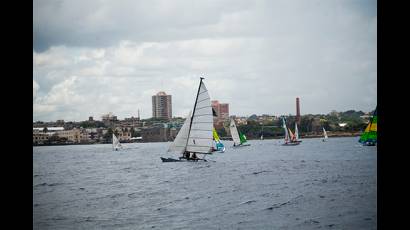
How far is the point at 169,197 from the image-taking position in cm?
1992

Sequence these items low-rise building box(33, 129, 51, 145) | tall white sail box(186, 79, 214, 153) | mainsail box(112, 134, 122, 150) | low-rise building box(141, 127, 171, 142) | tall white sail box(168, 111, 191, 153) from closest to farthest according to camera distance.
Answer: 1. tall white sail box(186, 79, 214, 153)
2. tall white sail box(168, 111, 191, 153)
3. mainsail box(112, 134, 122, 150)
4. low-rise building box(33, 129, 51, 145)
5. low-rise building box(141, 127, 171, 142)

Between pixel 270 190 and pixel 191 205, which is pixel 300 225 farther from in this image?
pixel 270 190

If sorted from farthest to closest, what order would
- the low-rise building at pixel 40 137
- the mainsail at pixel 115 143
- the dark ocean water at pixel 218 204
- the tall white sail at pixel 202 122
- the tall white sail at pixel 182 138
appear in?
the low-rise building at pixel 40 137 → the mainsail at pixel 115 143 → the tall white sail at pixel 182 138 → the tall white sail at pixel 202 122 → the dark ocean water at pixel 218 204

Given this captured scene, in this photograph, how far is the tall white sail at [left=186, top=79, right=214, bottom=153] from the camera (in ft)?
108

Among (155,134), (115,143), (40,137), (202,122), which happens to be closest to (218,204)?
(202,122)

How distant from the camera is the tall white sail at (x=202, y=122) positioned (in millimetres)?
32781

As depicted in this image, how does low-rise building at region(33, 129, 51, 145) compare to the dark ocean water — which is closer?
the dark ocean water

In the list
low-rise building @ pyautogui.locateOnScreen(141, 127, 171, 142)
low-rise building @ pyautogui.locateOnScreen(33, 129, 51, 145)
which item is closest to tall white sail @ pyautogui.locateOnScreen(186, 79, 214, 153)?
low-rise building @ pyautogui.locateOnScreen(141, 127, 171, 142)

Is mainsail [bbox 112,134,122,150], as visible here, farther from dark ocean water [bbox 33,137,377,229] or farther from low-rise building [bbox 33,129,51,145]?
dark ocean water [bbox 33,137,377,229]

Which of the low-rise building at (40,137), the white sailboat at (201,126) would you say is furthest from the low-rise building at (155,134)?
the white sailboat at (201,126)

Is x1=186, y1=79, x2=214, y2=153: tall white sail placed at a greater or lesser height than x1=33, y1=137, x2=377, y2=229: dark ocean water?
greater

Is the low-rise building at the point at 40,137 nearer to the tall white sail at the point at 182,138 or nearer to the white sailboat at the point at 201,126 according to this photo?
the tall white sail at the point at 182,138
